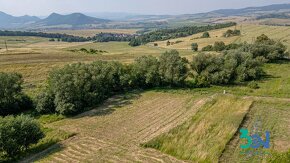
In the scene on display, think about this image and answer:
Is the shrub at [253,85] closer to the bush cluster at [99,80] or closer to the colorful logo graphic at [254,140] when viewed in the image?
the bush cluster at [99,80]

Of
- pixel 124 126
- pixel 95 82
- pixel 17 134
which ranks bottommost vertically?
pixel 124 126

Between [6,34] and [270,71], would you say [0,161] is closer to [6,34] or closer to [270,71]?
[270,71]

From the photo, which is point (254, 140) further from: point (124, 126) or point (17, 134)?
point (17, 134)

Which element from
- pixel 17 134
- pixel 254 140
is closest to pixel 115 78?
pixel 17 134

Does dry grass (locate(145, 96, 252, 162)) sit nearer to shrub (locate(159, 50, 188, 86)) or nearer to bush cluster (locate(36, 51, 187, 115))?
shrub (locate(159, 50, 188, 86))

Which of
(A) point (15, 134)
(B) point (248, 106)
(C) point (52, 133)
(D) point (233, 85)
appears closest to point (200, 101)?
(B) point (248, 106)

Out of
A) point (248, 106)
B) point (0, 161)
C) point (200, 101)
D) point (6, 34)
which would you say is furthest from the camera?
point (6, 34)

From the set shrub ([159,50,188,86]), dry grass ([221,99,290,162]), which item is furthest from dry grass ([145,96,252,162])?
shrub ([159,50,188,86])
